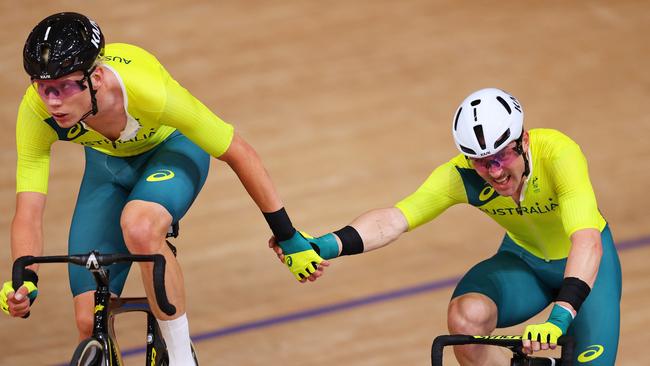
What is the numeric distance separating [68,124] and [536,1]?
4.96m

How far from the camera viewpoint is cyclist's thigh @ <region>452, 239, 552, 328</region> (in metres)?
4.13

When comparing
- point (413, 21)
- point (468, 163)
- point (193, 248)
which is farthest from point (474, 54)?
point (468, 163)

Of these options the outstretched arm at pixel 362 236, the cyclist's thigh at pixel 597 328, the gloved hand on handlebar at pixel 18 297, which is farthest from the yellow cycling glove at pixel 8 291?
the cyclist's thigh at pixel 597 328

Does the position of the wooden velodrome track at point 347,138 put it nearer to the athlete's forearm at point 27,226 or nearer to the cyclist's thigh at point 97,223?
the cyclist's thigh at point 97,223

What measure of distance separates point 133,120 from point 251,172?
41 cm

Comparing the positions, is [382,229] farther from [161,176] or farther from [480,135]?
[161,176]

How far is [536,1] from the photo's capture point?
812cm

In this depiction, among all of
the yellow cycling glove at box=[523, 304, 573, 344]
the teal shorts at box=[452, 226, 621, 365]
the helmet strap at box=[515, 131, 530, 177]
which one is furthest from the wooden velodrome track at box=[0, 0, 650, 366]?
the yellow cycling glove at box=[523, 304, 573, 344]

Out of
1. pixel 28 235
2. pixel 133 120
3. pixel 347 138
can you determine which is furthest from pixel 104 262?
pixel 347 138

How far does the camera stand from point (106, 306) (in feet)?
12.6

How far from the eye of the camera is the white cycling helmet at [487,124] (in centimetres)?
391

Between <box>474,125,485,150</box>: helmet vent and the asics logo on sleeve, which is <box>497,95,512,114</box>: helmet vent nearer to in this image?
<box>474,125,485,150</box>: helmet vent

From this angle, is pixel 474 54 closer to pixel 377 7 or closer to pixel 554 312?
pixel 377 7

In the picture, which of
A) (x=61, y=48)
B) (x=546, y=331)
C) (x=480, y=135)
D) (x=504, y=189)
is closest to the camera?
(x=546, y=331)
